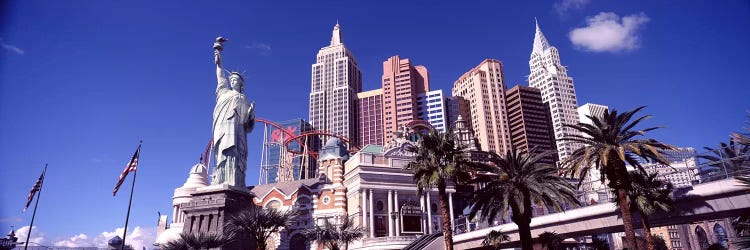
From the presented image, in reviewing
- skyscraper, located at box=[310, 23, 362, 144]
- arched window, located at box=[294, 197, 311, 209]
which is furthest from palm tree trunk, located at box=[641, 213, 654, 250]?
skyscraper, located at box=[310, 23, 362, 144]

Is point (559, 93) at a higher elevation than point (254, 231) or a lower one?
higher

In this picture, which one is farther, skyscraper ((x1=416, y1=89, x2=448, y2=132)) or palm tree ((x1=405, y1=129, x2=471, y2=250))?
skyscraper ((x1=416, y1=89, x2=448, y2=132))

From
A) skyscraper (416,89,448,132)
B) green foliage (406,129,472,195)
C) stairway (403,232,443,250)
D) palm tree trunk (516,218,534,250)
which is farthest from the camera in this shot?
skyscraper (416,89,448,132)

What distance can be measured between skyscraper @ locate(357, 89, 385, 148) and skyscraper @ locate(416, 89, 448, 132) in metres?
13.7

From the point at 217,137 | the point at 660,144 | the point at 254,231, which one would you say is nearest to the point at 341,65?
the point at 217,137

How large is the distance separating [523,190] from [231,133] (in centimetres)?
3541

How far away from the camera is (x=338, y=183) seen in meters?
52.9

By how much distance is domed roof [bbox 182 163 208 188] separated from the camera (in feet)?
204

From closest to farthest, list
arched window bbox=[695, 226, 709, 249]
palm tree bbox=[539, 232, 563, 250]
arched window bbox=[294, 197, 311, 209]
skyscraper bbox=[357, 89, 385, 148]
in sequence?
palm tree bbox=[539, 232, 563, 250]
arched window bbox=[294, 197, 311, 209]
arched window bbox=[695, 226, 709, 249]
skyscraper bbox=[357, 89, 385, 148]

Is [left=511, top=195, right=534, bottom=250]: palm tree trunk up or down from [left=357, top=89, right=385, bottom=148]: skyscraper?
down

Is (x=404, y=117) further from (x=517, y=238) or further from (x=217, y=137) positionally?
(x=517, y=238)

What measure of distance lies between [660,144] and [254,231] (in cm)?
2689

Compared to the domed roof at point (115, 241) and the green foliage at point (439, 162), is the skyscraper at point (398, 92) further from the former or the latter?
the green foliage at point (439, 162)

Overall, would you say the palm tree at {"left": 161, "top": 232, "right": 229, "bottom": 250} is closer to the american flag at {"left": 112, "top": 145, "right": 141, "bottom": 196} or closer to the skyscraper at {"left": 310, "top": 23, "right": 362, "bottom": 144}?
the american flag at {"left": 112, "top": 145, "right": 141, "bottom": 196}
